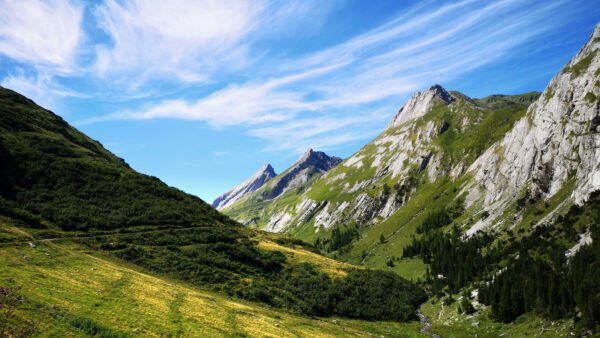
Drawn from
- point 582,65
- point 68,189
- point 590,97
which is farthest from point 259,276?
point 582,65

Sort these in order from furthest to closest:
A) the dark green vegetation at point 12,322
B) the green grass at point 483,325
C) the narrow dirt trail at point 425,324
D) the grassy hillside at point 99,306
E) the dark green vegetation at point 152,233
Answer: the dark green vegetation at point 152,233
the narrow dirt trail at point 425,324
the green grass at point 483,325
the grassy hillside at point 99,306
the dark green vegetation at point 12,322

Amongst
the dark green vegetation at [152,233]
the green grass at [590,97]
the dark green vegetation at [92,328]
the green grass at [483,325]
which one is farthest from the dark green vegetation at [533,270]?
the dark green vegetation at [92,328]

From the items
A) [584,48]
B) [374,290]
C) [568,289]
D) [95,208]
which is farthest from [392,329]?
[584,48]

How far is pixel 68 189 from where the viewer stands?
275 ft

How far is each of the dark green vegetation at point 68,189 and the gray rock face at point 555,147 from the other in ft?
440

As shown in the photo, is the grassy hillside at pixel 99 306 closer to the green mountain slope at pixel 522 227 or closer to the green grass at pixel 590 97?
the green mountain slope at pixel 522 227

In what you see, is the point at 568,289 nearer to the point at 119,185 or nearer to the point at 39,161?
the point at 119,185

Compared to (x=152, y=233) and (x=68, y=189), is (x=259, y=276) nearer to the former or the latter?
(x=152, y=233)

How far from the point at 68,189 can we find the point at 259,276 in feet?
206

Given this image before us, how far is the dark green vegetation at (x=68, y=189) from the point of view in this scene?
70938mm

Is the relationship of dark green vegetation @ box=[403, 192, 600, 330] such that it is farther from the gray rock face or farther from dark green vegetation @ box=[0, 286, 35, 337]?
dark green vegetation @ box=[0, 286, 35, 337]

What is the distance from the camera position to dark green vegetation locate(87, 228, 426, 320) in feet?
217

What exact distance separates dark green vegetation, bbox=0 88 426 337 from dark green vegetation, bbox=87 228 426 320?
270mm

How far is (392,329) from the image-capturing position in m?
67.1
